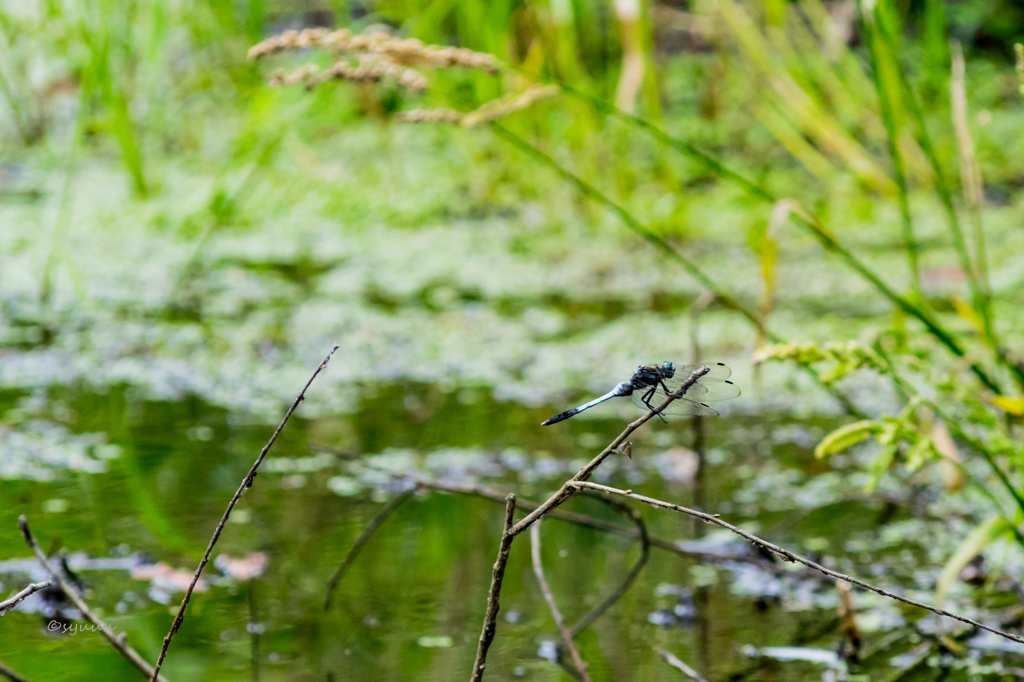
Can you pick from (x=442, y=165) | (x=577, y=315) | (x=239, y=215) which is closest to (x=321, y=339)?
(x=577, y=315)

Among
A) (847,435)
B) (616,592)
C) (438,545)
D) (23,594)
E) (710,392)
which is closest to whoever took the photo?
(23,594)

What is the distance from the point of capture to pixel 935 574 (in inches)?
49.1

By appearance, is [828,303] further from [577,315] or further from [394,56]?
[394,56]

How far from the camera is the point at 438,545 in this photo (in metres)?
1.34

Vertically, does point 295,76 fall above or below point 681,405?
above

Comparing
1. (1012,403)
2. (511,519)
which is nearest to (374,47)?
(511,519)

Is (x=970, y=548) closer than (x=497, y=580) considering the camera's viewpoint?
No

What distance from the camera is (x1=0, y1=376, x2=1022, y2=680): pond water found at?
104 centimetres

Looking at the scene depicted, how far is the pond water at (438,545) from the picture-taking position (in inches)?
40.9

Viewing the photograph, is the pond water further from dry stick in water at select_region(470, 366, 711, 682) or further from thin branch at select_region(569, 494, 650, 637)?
dry stick in water at select_region(470, 366, 711, 682)

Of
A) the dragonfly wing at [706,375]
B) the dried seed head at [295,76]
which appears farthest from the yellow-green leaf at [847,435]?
the dried seed head at [295,76]

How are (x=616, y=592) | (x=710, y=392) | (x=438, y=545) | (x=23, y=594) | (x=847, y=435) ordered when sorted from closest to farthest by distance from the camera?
1. (x=23, y=594)
2. (x=710, y=392)
3. (x=847, y=435)
4. (x=616, y=592)
5. (x=438, y=545)

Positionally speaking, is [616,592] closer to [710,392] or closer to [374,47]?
[710,392]

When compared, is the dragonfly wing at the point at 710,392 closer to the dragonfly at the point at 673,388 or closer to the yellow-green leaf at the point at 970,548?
the dragonfly at the point at 673,388
